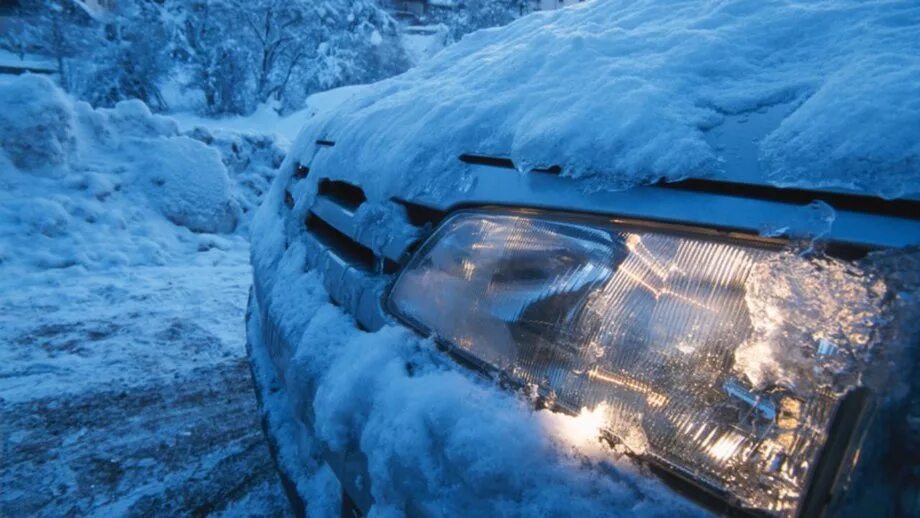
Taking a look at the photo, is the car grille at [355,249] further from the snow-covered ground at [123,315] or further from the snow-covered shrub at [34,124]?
the snow-covered shrub at [34,124]

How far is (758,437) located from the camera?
597 millimetres

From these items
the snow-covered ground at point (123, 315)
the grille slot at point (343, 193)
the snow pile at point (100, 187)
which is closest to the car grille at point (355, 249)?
the grille slot at point (343, 193)

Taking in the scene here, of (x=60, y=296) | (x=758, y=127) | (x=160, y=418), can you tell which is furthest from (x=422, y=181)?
(x=60, y=296)

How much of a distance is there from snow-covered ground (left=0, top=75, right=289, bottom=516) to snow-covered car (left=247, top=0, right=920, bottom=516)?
92cm

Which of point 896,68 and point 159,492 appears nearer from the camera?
point 896,68

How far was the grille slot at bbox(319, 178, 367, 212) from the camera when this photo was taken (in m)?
1.52

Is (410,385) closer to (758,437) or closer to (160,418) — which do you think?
(758,437)

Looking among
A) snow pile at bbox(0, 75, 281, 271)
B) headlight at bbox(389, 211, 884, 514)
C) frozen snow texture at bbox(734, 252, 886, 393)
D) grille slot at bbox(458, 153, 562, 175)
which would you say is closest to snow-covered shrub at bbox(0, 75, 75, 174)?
snow pile at bbox(0, 75, 281, 271)

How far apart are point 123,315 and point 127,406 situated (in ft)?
4.13

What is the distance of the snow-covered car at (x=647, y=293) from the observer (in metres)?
0.58

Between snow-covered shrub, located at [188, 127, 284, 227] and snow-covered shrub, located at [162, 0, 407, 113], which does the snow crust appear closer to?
snow-covered shrub, located at [188, 127, 284, 227]

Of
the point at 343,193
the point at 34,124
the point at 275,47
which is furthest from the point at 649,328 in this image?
the point at 275,47

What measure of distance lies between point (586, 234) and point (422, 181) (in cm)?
44

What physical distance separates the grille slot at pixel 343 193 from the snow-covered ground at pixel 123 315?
102cm
